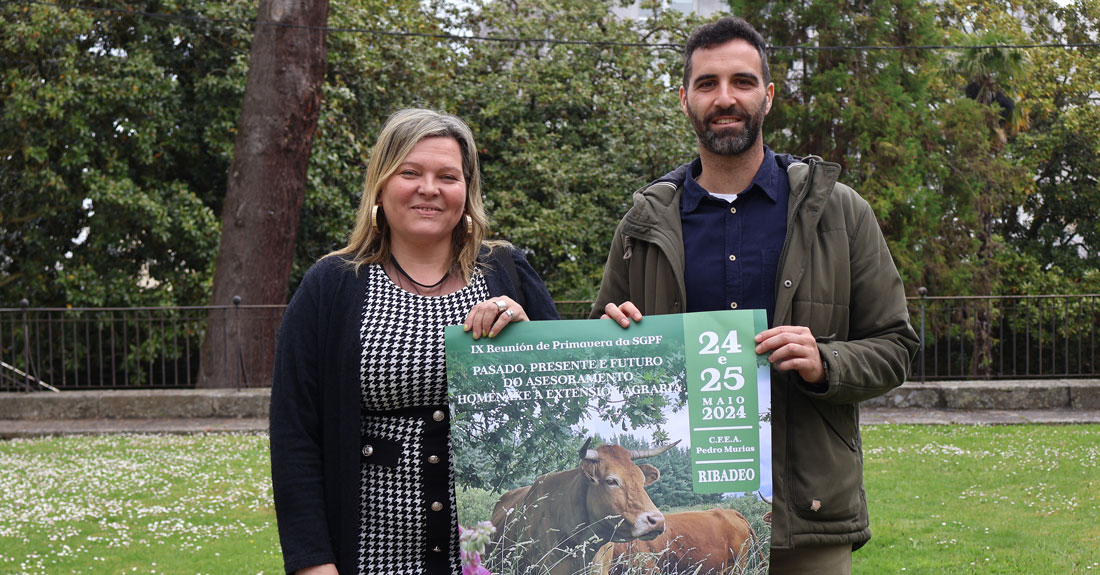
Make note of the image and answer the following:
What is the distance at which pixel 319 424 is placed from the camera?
99.6 inches

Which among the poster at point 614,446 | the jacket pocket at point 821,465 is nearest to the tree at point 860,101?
the jacket pocket at point 821,465

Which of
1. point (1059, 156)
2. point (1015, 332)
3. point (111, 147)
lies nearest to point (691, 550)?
point (1015, 332)

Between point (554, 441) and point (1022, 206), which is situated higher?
point (1022, 206)

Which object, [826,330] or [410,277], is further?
[410,277]

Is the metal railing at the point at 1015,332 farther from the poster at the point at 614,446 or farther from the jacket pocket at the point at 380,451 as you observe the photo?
the jacket pocket at the point at 380,451

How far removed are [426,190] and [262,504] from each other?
20.0ft

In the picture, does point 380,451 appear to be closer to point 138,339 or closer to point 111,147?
point 138,339

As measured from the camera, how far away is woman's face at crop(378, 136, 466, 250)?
2.56 m

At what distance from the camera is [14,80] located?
52.0ft

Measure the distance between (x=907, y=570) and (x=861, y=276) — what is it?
3.87 m

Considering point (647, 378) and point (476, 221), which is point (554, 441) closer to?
point (647, 378)

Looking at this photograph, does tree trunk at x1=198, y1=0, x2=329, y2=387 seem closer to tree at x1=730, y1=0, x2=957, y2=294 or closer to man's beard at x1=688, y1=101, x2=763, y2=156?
tree at x1=730, y1=0, x2=957, y2=294

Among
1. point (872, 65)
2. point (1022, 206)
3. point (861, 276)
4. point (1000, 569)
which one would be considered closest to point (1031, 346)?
point (872, 65)

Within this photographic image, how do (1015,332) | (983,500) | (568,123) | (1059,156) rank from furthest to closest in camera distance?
(1059,156) → (568,123) → (1015,332) → (983,500)
